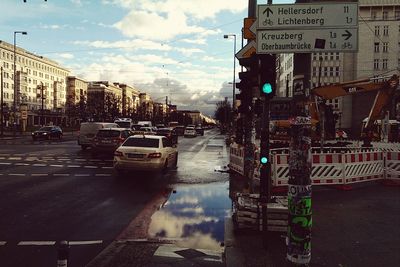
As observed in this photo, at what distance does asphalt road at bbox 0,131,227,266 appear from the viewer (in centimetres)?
646

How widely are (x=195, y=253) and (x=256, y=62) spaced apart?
3.37 meters

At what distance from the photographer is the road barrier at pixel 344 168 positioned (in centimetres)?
1319

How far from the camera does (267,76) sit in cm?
689

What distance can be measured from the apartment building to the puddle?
10088cm

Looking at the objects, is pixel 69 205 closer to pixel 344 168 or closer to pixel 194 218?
pixel 194 218

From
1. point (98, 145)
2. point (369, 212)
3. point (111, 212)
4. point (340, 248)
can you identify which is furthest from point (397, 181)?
point (98, 145)

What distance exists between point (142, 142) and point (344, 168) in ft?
24.0

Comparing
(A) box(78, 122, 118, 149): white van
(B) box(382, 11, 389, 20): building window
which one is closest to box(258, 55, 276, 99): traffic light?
(A) box(78, 122, 118, 149): white van

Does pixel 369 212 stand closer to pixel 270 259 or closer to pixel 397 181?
pixel 270 259

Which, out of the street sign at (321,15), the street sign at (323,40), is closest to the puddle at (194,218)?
the street sign at (323,40)

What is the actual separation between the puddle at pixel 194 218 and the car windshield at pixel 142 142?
3.48 meters

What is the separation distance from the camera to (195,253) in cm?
628

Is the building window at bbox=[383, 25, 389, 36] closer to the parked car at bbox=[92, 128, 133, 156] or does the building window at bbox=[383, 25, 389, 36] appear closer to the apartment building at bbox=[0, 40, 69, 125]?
the parked car at bbox=[92, 128, 133, 156]

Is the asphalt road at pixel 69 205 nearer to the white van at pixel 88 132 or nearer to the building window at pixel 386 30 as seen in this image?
the white van at pixel 88 132
